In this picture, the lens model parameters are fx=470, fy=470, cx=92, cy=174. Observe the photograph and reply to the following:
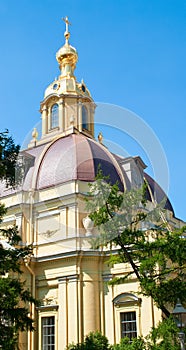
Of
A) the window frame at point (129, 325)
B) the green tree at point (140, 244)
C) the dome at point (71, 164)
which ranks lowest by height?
the window frame at point (129, 325)

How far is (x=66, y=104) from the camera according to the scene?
37438mm

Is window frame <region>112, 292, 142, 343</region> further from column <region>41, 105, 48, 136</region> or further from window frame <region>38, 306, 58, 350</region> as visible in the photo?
column <region>41, 105, 48, 136</region>

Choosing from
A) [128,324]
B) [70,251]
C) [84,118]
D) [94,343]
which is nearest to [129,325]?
[128,324]

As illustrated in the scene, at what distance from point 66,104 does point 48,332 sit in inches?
719

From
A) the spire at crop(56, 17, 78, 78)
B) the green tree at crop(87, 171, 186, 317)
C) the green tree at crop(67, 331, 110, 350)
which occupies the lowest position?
the green tree at crop(67, 331, 110, 350)

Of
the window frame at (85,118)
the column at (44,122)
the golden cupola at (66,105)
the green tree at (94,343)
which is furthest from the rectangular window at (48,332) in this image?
the window frame at (85,118)

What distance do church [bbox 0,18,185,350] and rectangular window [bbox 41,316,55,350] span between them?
53 millimetres

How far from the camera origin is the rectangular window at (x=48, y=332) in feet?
85.0

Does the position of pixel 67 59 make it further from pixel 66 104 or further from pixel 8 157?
pixel 8 157

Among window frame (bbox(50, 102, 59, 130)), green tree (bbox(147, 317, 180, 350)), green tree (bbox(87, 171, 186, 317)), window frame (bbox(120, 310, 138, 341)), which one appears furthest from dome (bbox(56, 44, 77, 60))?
green tree (bbox(147, 317, 180, 350))

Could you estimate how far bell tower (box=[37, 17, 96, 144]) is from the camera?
36719 mm

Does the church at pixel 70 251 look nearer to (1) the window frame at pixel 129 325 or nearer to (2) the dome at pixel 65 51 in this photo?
(1) the window frame at pixel 129 325

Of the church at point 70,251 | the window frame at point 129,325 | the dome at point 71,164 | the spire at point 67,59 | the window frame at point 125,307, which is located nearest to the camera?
the window frame at point 125,307

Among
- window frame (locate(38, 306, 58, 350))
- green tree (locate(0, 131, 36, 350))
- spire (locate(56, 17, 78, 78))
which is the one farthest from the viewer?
spire (locate(56, 17, 78, 78))
